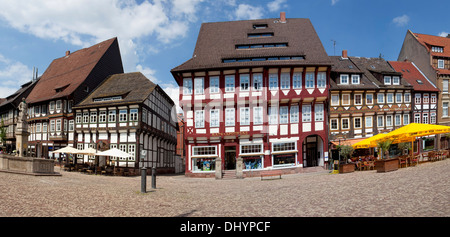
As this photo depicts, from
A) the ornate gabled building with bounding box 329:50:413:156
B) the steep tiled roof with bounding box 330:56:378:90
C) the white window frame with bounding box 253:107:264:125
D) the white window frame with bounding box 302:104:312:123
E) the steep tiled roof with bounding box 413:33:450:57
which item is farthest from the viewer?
the steep tiled roof with bounding box 413:33:450:57

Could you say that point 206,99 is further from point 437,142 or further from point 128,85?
point 437,142

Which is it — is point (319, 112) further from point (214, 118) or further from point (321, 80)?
point (214, 118)

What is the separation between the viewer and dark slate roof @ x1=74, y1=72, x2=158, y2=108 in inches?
1207

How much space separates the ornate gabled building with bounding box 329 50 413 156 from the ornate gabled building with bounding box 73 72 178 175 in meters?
18.4

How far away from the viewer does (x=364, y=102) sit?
105 ft

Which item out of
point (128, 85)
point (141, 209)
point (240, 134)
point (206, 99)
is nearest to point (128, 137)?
point (128, 85)

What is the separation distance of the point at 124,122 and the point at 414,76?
107 ft

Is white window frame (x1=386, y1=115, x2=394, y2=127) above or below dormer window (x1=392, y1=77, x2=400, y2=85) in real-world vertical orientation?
below

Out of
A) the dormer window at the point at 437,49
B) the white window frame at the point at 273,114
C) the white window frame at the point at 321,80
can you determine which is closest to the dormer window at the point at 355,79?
the white window frame at the point at 321,80

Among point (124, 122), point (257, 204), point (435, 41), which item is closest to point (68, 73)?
point (124, 122)

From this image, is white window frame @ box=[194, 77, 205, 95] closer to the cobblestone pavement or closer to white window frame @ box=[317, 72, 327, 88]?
white window frame @ box=[317, 72, 327, 88]

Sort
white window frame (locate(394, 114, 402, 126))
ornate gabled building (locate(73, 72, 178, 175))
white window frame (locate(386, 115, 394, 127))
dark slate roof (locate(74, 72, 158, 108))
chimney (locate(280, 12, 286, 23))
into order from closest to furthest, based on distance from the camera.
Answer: ornate gabled building (locate(73, 72, 178, 175)) → dark slate roof (locate(74, 72, 158, 108)) → white window frame (locate(386, 115, 394, 127)) → white window frame (locate(394, 114, 402, 126)) → chimney (locate(280, 12, 286, 23))

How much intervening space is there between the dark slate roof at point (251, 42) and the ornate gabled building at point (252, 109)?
195 millimetres

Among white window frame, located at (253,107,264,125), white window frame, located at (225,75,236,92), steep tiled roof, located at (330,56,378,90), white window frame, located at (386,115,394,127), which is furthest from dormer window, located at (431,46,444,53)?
white window frame, located at (225,75,236,92)
